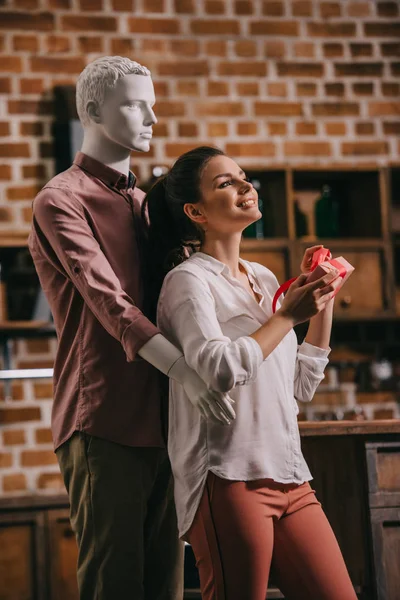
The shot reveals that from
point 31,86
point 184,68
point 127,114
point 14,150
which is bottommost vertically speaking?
point 127,114

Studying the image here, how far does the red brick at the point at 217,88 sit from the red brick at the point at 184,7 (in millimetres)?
366

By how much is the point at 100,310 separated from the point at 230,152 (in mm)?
2820

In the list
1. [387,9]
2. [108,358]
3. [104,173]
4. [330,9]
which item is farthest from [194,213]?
[387,9]

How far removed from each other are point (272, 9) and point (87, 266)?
127 inches

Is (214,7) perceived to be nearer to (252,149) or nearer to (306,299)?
(252,149)

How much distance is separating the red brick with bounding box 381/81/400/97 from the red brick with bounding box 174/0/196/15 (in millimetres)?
1048

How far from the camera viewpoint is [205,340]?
5.34 ft

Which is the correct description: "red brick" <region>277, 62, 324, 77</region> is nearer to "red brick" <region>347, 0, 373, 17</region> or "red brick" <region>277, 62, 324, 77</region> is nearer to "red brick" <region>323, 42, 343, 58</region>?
"red brick" <region>323, 42, 343, 58</region>

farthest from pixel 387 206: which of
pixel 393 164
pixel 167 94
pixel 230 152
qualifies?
pixel 167 94

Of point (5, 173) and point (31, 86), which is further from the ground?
point (31, 86)

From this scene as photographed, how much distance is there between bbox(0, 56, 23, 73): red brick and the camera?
14.1 feet

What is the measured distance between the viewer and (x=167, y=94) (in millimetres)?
4445

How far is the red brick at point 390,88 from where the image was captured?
4.66 metres

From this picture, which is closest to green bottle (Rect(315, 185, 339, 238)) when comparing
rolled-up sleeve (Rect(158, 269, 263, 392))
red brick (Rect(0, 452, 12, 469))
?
red brick (Rect(0, 452, 12, 469))
